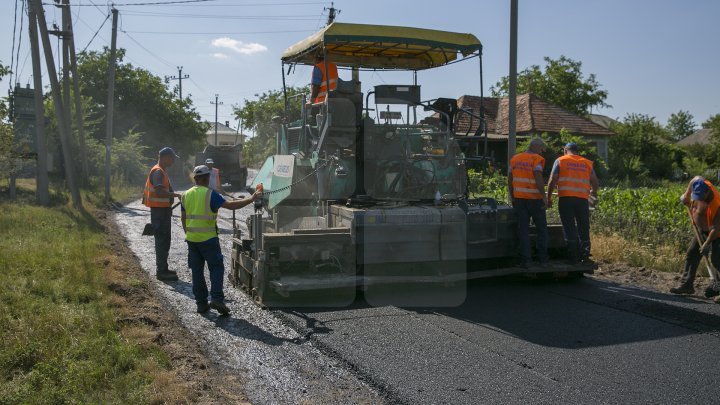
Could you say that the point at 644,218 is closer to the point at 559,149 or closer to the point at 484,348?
the point at 484,348

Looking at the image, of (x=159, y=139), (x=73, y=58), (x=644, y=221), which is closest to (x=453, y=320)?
(x=644, y=221)

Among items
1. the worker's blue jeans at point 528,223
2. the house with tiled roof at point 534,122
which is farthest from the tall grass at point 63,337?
the house with tiled roof at point 534,122

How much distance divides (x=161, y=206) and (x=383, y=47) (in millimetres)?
3478

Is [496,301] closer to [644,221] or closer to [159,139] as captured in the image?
[644,221]

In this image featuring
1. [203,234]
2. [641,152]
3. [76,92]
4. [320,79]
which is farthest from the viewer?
[641,152]

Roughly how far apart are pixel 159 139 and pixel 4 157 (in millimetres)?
26956

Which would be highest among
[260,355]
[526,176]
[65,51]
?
[65,51]

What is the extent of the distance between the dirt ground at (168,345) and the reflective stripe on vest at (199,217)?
80 cm

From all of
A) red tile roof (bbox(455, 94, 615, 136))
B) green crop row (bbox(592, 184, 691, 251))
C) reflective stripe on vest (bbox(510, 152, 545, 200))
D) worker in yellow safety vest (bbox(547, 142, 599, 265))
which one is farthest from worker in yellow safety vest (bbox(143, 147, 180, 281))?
red tile roof (bbox(455, 94, 615, 136))

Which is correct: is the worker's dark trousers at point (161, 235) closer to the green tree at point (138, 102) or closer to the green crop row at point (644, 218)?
the green crop row at point (644, 218)

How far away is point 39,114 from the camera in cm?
1684

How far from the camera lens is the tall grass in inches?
166

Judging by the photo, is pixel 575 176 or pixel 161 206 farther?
pixel 161 206

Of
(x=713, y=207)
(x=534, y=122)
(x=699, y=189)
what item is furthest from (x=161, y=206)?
(x=534, y=122)
